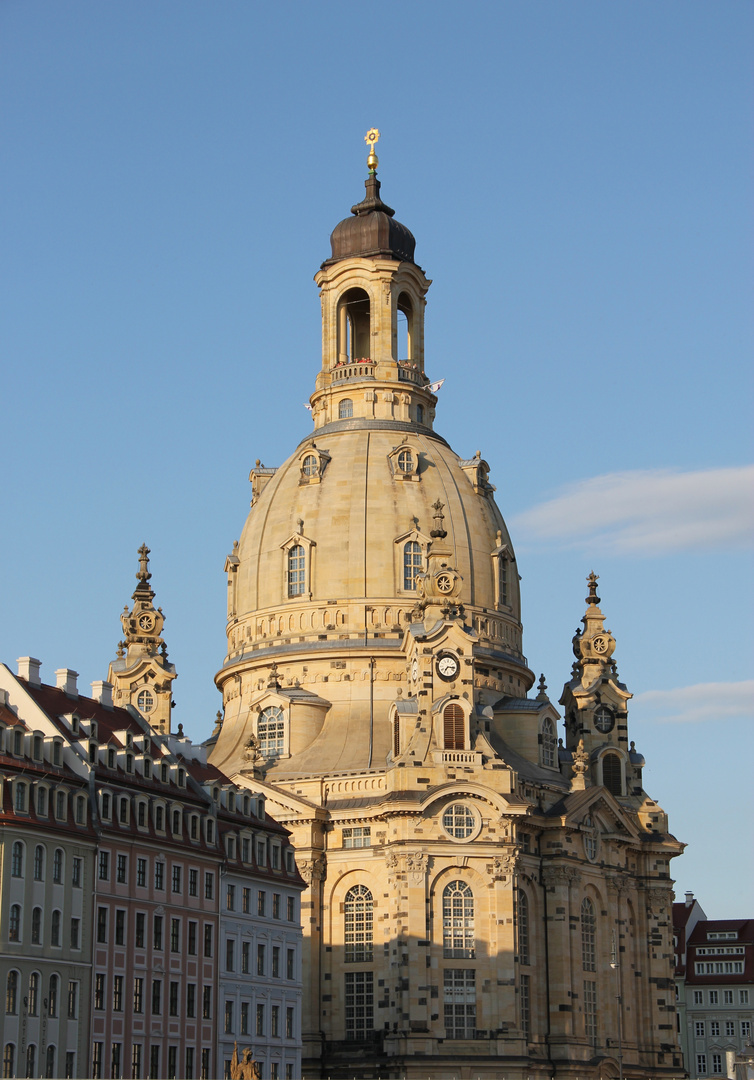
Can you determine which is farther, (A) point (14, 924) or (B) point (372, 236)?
(B) point (372, 236)

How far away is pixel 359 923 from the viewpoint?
12119cm

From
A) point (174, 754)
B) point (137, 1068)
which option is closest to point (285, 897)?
point (174, 754)

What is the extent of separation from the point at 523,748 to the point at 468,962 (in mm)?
20072

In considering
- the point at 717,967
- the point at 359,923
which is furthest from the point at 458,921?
the point at 717,967

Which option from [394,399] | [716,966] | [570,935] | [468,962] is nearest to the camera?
[468,962]

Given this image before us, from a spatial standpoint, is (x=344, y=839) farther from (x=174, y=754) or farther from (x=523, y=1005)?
(x=174, y=754)

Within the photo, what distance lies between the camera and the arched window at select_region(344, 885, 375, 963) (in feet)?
394

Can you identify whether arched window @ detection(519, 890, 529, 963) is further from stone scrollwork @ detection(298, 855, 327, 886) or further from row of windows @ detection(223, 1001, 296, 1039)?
row of windows @ detection(223, 1001, 296, 1039)

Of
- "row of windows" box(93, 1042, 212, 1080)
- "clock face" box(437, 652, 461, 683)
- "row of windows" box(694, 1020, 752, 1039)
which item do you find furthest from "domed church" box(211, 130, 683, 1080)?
"row of windows" box(93, 1042, 212, 1080)

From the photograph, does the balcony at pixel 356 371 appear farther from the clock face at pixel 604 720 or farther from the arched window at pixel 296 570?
the clock face at pixel 604 720

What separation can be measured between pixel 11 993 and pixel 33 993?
1.54 m

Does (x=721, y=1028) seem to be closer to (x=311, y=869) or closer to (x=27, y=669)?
(x=311, y=869)

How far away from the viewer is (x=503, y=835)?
120 m

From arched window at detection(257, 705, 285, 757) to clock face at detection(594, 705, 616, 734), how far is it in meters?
27.8
